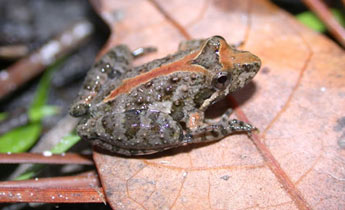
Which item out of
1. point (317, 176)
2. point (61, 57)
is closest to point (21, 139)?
point (61, 57)

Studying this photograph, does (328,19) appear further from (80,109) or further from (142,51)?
(80,109)

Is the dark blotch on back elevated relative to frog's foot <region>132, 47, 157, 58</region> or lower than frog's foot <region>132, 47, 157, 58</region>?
lower

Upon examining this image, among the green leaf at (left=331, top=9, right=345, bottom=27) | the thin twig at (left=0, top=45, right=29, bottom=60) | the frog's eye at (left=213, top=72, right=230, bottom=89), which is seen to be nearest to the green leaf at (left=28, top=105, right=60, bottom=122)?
the thin twig at (left=0, top=45, right=29, bottom=60)

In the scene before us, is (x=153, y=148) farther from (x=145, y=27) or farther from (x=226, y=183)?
(x=145, y=27)

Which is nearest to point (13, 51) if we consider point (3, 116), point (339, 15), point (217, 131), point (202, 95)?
point (3, 116)

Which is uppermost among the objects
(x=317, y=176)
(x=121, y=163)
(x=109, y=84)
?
(x=109, y=84)

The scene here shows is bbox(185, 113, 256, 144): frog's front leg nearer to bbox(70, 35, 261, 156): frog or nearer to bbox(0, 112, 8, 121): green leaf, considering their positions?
bbox(70, 35, 261, 156): frog

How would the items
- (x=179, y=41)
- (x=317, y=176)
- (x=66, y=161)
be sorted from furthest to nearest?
1. (x=179, y=41)
2. (x=66, y=161)
3. (x=317, y=176)
